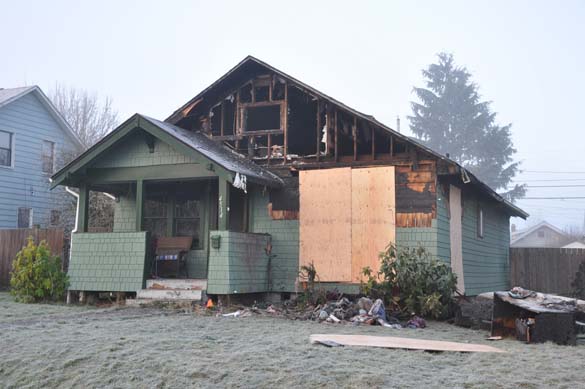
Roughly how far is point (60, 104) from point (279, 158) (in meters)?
26.7

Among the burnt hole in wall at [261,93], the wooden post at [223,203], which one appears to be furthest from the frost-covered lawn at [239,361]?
the burnt hole in wall at [261,93]

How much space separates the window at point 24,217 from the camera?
23.7m

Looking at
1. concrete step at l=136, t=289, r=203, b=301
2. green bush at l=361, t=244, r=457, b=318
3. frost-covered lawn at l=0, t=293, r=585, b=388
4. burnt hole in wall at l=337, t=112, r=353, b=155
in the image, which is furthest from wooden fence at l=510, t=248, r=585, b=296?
frost-covered lawn at l=0, t=293, r=585, b=388

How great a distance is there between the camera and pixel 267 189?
594 inches

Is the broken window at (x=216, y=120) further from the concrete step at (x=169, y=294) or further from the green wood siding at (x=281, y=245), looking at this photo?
the concrete step at (x=169, y=294)

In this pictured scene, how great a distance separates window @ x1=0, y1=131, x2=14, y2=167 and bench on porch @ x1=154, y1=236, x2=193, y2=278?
1054cm

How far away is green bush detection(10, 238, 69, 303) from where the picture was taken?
1427 centimetres

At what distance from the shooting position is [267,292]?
14672 millimetres

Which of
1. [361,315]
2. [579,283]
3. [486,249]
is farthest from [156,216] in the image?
[579,283]

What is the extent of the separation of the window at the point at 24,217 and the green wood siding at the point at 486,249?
1580 centimetres

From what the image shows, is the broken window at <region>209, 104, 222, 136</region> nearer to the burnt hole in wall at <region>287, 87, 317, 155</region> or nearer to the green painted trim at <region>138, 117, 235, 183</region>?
the burnt hole in wall at <region>287, 87, 317, 155</region>

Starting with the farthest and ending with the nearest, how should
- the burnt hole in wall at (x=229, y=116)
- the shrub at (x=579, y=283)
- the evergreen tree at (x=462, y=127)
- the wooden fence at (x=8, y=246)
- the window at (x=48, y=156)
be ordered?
the evergreen tree at (x=462, y=127)
the window at (x=48, y=156)
the shrub at (x=579, y=283)
the wooden fence at (x=8, y=246)
the burnt hole in wall at (x=229, y=116)

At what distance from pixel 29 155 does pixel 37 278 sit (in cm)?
1106

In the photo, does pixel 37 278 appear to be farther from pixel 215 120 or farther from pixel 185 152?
pixel 215 120
